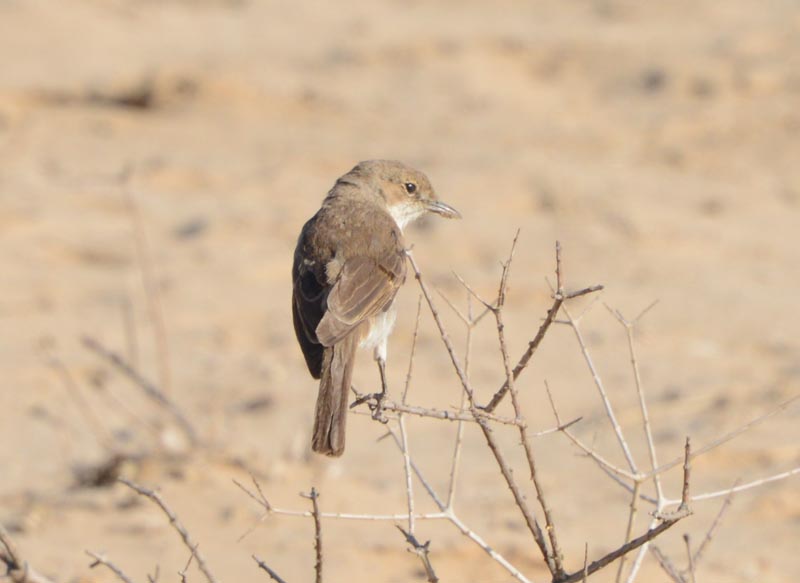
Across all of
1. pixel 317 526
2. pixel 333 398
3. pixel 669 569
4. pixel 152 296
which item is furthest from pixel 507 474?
pixel 152 296

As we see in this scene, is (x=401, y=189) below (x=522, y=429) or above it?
above

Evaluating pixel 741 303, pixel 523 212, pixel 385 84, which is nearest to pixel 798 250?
pixel 741 303

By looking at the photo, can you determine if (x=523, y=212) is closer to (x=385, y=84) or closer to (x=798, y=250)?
(x=798, y=250)

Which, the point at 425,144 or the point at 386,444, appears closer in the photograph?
the point at 386,444

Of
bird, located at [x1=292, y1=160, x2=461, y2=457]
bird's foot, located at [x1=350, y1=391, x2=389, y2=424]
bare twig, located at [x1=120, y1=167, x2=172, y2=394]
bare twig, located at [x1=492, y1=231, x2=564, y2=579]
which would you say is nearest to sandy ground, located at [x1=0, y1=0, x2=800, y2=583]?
bare twig, located at [x1=120, y1=167, x2=172, y2=394]

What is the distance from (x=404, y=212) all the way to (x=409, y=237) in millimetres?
5102

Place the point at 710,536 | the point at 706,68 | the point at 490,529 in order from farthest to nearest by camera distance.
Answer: the point at 706,68, the point at 490,529, the point at 710,536

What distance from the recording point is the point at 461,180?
1266 cm

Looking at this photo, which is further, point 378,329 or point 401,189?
point 401,189

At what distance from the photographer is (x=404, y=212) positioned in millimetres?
6281

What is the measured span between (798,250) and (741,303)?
4.06 ft

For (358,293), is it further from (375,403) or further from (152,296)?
(152,296)

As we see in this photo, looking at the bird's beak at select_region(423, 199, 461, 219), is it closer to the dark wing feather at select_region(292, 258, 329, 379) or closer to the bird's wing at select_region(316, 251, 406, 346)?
the bird's wing at select_region(316, 251, 406, 346)

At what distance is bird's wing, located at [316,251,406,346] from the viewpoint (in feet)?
16.2
